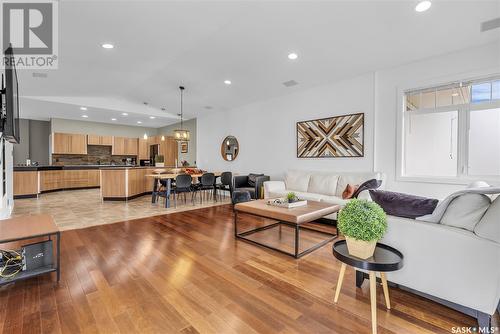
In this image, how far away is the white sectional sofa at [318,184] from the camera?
13.8 feet

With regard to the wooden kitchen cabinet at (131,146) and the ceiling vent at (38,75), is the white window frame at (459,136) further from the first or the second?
the wooden kitchen cabinet at (131,146)

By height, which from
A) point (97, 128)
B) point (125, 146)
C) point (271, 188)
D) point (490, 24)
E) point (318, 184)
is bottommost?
point (271, 188)

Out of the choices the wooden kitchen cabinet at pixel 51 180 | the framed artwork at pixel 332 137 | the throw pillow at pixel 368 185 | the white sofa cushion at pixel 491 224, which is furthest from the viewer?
the wooden kitchen cabinet at pixel 51 180

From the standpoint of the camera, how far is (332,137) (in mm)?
4953

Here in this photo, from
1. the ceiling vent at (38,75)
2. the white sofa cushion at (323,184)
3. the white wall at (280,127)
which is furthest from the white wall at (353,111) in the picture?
the ceiling vent at (38,75)

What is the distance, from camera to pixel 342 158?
4824 mm

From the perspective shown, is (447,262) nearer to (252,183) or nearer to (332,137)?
(332,137)

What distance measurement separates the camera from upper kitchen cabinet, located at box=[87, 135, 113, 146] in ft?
29.9

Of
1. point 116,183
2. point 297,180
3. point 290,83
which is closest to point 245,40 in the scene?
point 290,83

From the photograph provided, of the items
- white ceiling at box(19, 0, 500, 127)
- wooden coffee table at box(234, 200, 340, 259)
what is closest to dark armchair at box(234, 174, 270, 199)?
wooden coffee table at box(234, 200, 340, 259)

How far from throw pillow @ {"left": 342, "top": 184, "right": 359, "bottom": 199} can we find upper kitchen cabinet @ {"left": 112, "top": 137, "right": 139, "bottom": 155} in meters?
9.37

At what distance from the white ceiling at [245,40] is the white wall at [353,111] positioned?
24cm

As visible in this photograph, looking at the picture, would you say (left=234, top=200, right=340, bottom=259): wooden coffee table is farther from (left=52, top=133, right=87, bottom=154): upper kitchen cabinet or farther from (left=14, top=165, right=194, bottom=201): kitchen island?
(left=52, top=133, right=87, bottom=154): upper kitchen cabinet

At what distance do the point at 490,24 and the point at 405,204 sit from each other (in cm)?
299
